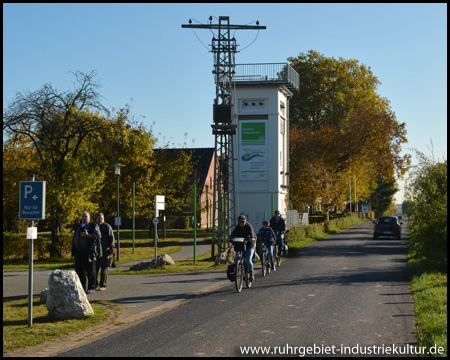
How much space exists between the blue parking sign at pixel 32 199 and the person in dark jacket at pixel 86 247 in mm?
3447

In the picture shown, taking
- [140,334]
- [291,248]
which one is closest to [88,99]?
[291,248]

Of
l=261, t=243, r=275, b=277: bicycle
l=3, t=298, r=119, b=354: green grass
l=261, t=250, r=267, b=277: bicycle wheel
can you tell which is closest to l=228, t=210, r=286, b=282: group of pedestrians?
l=261, t=243, r=275, b=277: bicycle

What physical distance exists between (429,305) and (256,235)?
7.02 metres

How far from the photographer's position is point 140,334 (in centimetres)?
955

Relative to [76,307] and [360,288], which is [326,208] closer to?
[360,288]

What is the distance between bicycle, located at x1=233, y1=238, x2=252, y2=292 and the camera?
49.0ft

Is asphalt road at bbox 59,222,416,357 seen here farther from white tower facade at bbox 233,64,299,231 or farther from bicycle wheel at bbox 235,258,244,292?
white tower facade at bbox 233,64,299,231

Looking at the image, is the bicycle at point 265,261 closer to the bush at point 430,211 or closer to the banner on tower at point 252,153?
the bush at point 430,211

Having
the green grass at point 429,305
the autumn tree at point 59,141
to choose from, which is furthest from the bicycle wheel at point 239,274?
the autumn tree at point 59,141

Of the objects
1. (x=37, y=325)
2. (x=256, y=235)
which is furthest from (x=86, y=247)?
(x=256, y=235)

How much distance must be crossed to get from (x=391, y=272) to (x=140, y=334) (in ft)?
39.1

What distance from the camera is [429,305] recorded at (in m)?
11.8

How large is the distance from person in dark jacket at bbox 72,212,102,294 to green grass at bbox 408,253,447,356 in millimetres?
6887

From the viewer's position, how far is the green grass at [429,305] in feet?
28.7
